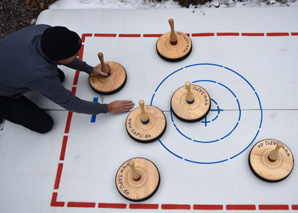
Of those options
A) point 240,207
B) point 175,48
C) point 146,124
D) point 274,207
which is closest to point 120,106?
point 146,124

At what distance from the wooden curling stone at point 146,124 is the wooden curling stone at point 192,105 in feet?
0.29

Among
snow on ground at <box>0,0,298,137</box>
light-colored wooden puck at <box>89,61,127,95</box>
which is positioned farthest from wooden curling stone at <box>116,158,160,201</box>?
snow on ground at <box>0,0,298,137</box>

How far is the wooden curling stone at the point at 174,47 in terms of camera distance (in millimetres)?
1729

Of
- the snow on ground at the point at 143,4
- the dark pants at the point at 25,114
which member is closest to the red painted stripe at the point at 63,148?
the dark pants at the point at 25,114

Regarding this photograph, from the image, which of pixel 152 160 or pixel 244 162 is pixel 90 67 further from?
pixel 244 162

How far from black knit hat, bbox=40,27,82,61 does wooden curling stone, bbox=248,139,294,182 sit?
0.96m

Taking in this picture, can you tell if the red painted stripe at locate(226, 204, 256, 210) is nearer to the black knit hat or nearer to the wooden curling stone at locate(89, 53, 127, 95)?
the wooden curling stone at locate(89, 53, 127, 95)

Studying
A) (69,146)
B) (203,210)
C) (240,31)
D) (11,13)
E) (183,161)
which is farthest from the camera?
(11,13)

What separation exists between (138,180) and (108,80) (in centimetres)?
60

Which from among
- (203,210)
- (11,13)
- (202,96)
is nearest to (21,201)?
(203,210)

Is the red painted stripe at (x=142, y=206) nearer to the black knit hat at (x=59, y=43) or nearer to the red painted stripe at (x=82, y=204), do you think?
the red painted stripe at (x=82, y=204)

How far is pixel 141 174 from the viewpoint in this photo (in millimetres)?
1442

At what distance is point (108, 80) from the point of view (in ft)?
5.58

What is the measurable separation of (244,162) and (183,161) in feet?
0.97
